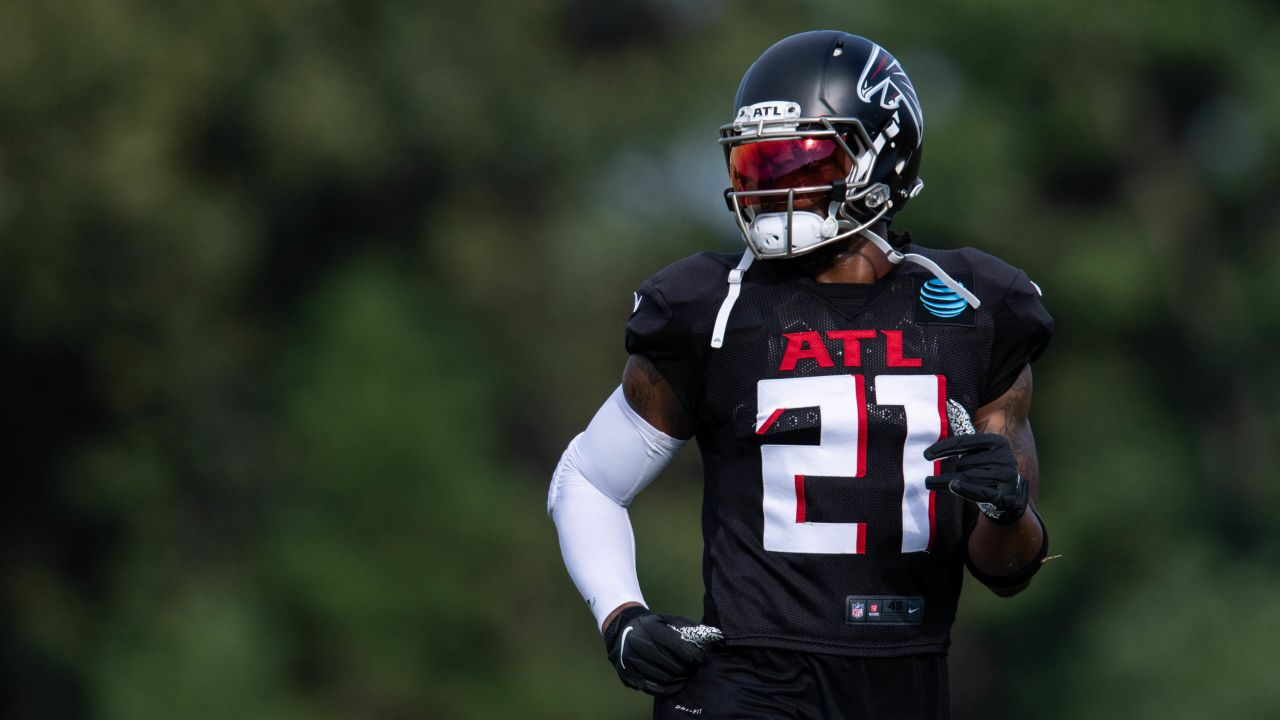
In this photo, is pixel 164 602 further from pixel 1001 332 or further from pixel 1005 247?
pixel 1001 332

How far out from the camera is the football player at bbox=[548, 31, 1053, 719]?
13.1 ft

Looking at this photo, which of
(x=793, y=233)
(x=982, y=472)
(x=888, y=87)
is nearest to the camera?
(x=982, y=472)

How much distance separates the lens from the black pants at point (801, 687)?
398 centimetres

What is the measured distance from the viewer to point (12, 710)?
18859 mm

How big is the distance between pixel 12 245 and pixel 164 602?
14.1 ft

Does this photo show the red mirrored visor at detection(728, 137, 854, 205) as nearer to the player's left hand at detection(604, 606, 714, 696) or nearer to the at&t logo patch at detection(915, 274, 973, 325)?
the at&t logo patch at detection(915, 274, 973, 325)

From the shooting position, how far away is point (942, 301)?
4.13m

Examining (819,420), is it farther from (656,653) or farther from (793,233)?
(656,653)

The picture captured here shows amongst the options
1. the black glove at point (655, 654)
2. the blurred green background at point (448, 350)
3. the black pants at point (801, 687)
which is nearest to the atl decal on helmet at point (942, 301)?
the black pants at point (801, 687)

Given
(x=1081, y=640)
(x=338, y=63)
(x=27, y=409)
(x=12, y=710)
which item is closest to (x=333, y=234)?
(x=338, y=63)

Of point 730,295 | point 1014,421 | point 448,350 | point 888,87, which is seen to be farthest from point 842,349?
point 448,350

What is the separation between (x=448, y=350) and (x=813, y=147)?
18166 millimetres

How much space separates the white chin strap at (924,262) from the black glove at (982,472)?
1.37 feet

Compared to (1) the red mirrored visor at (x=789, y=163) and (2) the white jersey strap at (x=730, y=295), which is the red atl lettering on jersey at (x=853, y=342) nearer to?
(2) the white jersey strap at (x=730, y=295)
